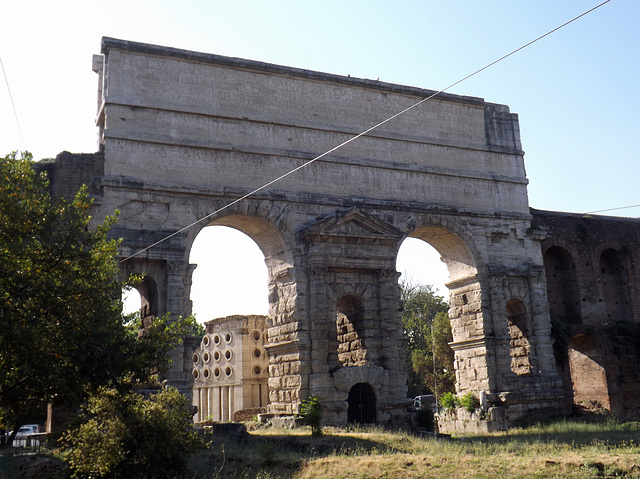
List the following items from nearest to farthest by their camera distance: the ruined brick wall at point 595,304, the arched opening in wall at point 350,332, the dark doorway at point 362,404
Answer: the dark doorway at point 362,404 < the arched opening in wall at point 350,332 < the ruined brick wall at point 595,304

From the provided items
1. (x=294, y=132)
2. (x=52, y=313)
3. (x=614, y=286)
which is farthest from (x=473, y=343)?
(x=52, y=313)

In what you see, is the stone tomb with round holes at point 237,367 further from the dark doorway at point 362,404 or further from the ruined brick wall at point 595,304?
the ruined brick wall at point 595,304

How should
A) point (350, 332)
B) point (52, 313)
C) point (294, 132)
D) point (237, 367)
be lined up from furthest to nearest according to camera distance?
point (237, 367), point (350, 332), point (294, 132), point (52, 313)

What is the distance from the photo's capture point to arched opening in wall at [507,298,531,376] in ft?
73.9

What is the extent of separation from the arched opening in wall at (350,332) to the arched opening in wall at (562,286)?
27.4 ft

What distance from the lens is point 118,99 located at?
728 inches

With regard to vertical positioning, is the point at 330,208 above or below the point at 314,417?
above

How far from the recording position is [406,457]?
12.7m

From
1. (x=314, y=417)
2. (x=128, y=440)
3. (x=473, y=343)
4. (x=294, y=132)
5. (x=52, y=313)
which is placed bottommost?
(x=128, y=440)

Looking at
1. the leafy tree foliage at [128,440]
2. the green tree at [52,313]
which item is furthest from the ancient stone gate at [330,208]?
the green tree at [52,313]

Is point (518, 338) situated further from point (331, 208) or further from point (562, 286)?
point (331, 208)

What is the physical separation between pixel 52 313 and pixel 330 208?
35.4 ft

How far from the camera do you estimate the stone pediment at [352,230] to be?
19.4m

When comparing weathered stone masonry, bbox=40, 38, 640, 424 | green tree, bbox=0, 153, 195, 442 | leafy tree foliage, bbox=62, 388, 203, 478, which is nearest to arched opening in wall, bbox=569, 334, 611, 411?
weathered stone masonry, bbox=40, 38, 640, 424
